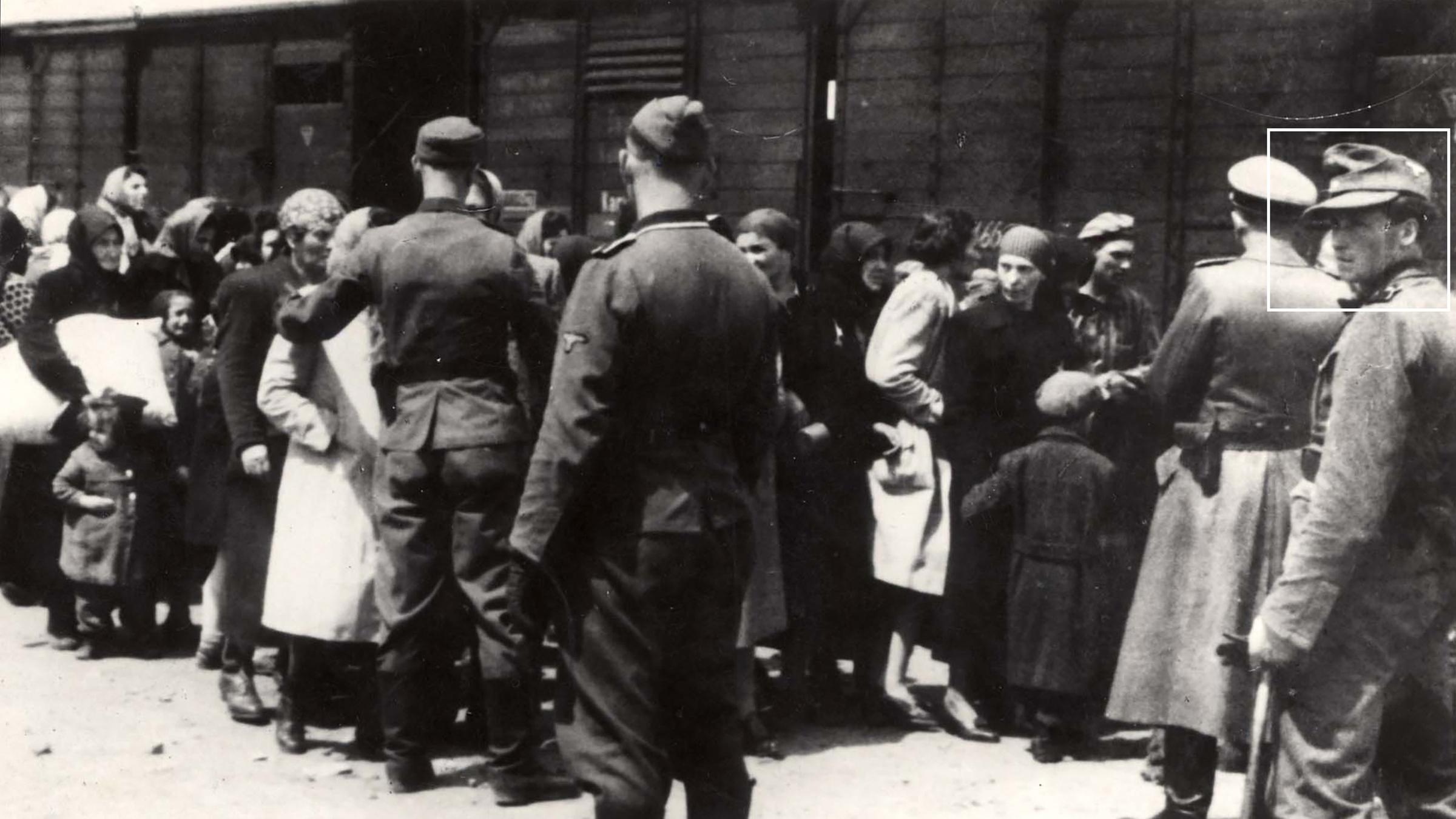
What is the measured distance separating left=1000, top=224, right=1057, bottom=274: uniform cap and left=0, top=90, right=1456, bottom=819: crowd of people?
2cm

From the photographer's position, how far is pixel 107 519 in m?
6.98

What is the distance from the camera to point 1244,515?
15.4 ft

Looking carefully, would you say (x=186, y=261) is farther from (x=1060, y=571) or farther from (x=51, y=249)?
(x=1060, y=571)

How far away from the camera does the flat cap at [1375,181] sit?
3785mm

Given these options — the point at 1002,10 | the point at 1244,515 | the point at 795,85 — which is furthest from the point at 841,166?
the point at 1244,515

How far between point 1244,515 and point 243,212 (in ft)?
22.7

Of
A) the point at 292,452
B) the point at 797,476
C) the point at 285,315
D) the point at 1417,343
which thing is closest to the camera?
the point at 1417,343

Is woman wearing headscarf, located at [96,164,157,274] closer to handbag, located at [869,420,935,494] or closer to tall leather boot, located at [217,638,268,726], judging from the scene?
tall leather boot, located at [217,638,268,726]

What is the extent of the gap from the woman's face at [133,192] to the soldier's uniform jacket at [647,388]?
274 inches

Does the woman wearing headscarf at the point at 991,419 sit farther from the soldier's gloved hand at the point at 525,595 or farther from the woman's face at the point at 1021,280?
the soldier's gloved hand at the point at 525,595

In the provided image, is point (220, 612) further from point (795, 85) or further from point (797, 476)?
point (795, 85)

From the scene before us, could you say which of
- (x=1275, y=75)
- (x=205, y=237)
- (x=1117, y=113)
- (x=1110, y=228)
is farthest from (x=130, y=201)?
(x=1275, y=75)

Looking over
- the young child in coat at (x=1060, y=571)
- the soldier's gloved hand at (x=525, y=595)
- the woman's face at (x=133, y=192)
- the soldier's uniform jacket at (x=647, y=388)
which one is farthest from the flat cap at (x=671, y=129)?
the woman's face at (x=133, y=192)

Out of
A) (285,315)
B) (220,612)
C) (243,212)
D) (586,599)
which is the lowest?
(220,612)
